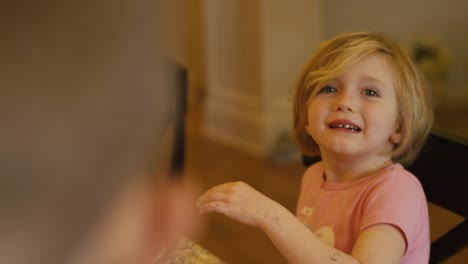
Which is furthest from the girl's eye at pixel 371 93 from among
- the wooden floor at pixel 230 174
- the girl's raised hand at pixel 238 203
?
the wooden floor at pixel 230 174

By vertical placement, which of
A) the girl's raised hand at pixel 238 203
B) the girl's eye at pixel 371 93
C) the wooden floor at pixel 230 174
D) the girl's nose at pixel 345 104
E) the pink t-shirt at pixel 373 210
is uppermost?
the girl's eye at pixel 371 93

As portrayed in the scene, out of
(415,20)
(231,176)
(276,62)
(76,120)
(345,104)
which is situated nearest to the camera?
(76,120)

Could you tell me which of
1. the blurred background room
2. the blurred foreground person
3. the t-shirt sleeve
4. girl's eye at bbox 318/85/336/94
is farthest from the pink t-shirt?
the blurred background room

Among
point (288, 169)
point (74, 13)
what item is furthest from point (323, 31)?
point (74, 13)

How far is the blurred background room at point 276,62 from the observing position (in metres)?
2.59

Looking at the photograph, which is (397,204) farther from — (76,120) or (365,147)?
(76,120)

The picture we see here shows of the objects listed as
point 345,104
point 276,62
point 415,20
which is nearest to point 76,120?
point 345,104

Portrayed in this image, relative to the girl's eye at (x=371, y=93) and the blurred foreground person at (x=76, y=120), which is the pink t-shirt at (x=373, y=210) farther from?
the blurred foreground person at (x=76, y=120)

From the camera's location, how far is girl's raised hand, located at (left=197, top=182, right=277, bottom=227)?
649 millimetres

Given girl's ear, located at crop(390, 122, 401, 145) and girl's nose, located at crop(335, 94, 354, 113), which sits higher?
girl's nose, located at crop(335, 94, 354, 113)

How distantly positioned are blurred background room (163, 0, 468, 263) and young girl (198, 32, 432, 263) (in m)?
1.37

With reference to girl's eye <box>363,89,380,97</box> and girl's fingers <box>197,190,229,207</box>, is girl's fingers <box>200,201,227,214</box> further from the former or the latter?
girl's eye <box>363,89,380,97</box>

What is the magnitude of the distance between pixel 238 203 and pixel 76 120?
18 centimetres

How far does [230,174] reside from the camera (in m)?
2.43
